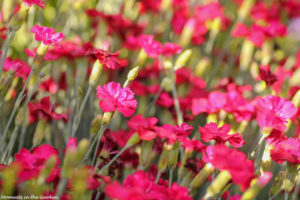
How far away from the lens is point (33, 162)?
2.20 feet

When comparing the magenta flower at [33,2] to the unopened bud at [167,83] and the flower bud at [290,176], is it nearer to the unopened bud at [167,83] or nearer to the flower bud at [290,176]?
the unopened bud at [167,83]

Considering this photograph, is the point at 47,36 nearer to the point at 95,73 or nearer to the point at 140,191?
the point at 95,73

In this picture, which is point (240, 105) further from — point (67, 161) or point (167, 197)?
point (67, 161)

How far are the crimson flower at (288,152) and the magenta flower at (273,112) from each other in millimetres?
44

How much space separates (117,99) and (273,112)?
344mm

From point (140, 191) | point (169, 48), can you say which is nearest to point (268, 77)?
point (169, 48)

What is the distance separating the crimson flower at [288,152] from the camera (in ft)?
2.18

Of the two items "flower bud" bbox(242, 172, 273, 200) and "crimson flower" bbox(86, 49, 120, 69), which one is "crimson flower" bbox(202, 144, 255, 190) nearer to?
"flower bud" bbox(242, 172, 273, 200)

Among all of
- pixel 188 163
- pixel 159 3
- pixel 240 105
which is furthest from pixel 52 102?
pixel 159 3

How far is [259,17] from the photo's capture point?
1618mm

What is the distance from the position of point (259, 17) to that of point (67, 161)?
1.32m

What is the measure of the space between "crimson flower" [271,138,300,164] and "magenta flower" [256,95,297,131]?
44 millimetres

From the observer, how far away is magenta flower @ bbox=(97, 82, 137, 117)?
747 mm

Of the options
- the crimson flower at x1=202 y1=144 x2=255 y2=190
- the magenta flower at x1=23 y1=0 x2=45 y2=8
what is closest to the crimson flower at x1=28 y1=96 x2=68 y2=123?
the magenta flower at x1=23 y1=0 x2=45 y2=8
